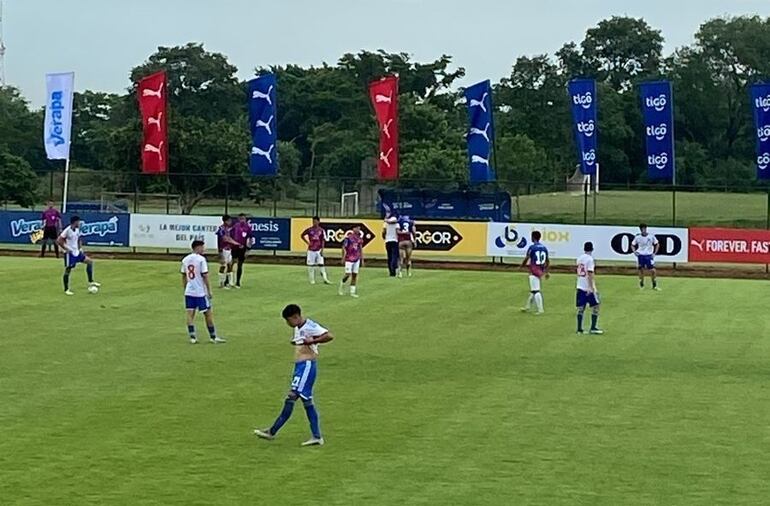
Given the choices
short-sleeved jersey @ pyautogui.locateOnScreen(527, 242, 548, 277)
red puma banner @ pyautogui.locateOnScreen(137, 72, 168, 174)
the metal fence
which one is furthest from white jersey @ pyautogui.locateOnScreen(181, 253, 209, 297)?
the metal fence

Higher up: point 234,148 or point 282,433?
point 234,148

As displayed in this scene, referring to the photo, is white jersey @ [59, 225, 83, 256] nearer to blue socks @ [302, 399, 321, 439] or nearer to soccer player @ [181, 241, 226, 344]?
soccer player @ [181, 241, 226, 344]

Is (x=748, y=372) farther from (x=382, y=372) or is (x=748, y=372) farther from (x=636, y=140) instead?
(x=636, y=140)

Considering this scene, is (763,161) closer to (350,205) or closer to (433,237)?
(433,237)

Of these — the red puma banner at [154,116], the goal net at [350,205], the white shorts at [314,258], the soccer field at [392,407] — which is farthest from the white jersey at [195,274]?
the goal net at [350,205]

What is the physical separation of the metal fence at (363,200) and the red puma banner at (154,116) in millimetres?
12198

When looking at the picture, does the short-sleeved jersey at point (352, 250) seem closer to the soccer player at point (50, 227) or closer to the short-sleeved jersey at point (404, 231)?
the short-sleeved jersey at point (404, 231)

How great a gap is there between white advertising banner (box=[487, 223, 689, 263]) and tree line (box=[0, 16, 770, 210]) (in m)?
35.0

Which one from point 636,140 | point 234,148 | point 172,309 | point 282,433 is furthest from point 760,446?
point 636,140

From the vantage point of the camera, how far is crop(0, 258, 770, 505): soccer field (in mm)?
11023

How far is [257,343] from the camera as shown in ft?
69.6

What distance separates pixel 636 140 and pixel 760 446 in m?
86.1

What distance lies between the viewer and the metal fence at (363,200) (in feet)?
204

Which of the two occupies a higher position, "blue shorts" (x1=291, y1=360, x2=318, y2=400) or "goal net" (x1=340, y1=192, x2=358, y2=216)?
"goal net" (x1=340, y1=192, x2=358, y2=216)
